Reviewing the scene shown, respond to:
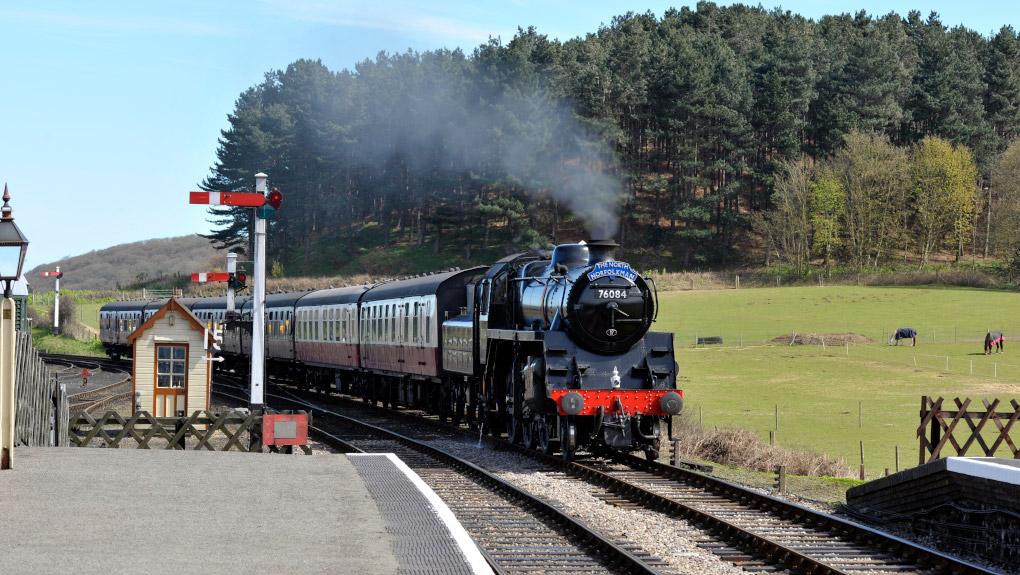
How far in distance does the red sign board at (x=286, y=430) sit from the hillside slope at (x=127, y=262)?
143 m

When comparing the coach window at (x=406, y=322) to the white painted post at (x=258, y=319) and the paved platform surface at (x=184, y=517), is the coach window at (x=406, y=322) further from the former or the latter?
the paved platform surface at (x=184, y=517)

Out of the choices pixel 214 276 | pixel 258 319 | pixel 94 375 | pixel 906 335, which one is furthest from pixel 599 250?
pixel 906 335

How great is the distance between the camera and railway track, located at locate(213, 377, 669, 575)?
1183 cm

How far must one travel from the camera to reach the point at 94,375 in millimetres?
51312

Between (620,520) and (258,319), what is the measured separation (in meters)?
10.9

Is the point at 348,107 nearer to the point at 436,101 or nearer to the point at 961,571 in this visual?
the point at 436,101

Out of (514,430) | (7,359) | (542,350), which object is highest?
(7,359)

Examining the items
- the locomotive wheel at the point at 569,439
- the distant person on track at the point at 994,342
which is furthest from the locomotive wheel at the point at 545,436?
the distant person on track at the point at 994,342

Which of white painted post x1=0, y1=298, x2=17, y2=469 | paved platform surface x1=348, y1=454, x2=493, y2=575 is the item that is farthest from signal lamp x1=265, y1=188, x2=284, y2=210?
white painted post x1=0, y1=298, x2=17, y2=469

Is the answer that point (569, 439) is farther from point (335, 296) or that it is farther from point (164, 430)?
point (335, 296)

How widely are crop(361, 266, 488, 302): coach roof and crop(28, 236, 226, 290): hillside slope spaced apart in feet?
417

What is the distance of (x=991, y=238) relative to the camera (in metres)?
99.2

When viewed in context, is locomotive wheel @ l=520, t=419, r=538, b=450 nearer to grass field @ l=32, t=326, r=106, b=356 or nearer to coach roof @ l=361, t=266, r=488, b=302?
coach roof @ l=361, t=266, r=488, b=302

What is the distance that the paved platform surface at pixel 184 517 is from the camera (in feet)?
31.7
